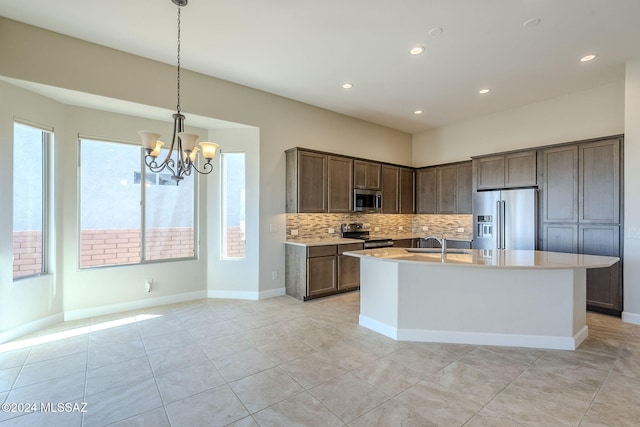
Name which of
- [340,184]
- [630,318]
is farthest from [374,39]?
[630,318]

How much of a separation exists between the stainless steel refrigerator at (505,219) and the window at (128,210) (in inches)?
196

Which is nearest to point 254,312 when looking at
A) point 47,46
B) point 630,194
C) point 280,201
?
point 280,201

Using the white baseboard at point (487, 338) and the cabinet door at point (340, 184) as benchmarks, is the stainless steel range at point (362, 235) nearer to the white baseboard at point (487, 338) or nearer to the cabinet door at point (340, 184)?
the cabinet door at point (340, 184)

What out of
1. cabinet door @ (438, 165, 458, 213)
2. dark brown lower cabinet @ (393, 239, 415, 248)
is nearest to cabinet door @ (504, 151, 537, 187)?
cabinet door @ (438, 165, 458, 213)

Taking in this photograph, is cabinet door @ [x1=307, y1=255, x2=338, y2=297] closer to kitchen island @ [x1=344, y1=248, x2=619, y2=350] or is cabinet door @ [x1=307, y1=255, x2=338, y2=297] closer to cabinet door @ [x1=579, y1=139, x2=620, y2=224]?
kitchen island @ [x1=344, y1=248, x2=619, y2=350]

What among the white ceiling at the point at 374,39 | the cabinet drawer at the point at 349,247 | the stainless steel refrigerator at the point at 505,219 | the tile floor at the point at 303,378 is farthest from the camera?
the cabinet drawer at the point at 349,247

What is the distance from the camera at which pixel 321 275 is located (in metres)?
4.83

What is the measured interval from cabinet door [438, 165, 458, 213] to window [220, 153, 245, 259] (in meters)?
4.13

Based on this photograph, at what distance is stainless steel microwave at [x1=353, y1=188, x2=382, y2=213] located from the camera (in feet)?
18.6

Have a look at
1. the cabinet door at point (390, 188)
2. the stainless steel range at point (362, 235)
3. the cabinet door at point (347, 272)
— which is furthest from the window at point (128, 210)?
the cabinet door at point (390, 188)

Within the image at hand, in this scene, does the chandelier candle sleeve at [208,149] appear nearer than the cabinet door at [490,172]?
Yes

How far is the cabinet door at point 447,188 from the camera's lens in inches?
241

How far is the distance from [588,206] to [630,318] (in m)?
1.52

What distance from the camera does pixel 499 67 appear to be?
3963 mm
